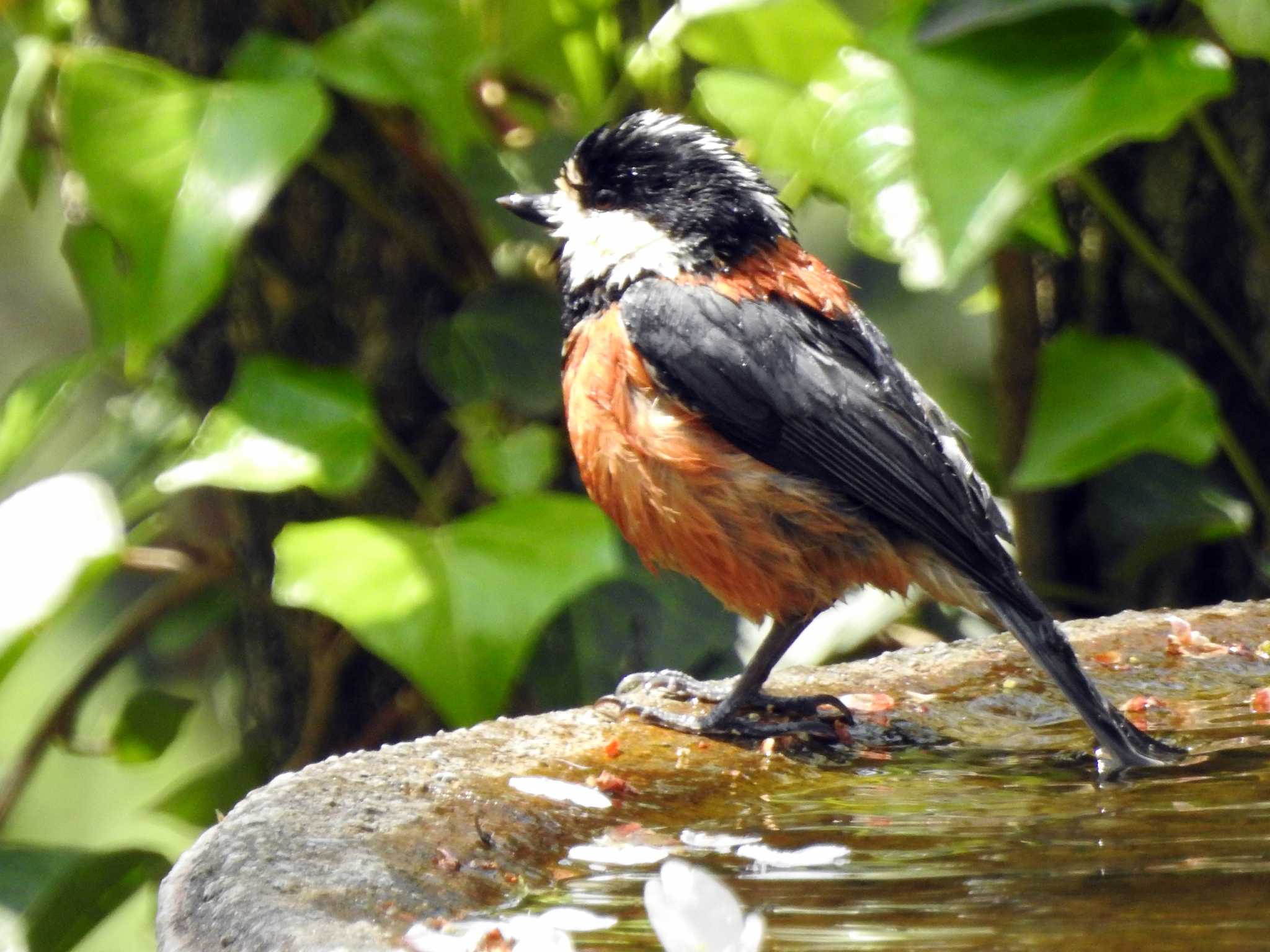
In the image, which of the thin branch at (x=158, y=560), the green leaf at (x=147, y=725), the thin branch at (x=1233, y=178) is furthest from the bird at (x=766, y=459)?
the green leaf at (x=147, y=725)

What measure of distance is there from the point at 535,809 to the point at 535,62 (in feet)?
6.74

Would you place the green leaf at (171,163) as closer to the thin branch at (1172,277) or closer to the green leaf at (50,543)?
the green leaf at (50,543)

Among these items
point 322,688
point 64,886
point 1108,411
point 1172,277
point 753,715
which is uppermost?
point 1172,277

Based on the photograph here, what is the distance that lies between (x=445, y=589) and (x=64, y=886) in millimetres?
971

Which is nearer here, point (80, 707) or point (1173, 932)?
point (1173, 932)

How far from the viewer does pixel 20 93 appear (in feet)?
9.57

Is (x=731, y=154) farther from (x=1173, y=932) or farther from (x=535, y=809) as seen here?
(x=1173, y=932)

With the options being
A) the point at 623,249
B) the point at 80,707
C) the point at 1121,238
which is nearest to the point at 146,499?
the point at 80,707

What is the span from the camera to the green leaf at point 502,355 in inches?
130

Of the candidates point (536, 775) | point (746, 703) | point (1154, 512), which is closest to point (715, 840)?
point (536, 775)

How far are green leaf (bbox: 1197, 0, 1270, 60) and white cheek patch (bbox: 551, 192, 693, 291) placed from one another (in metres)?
0.93

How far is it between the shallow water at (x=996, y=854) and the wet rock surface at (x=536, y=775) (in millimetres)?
48

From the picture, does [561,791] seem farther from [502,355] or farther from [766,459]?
[502,355]

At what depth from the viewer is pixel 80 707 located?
3445mm
